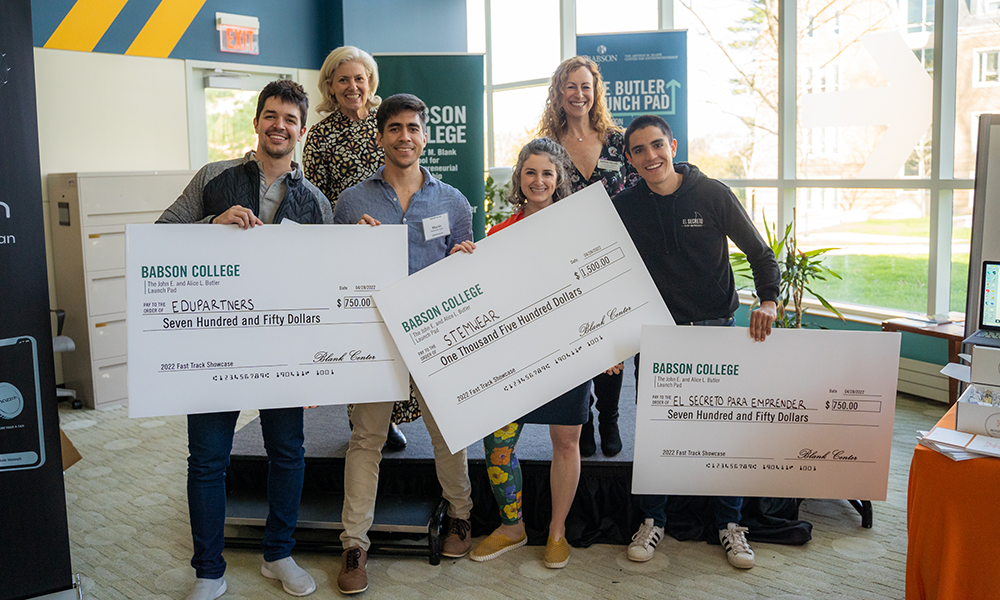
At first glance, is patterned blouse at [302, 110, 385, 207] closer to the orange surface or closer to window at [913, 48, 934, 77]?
the orange surface

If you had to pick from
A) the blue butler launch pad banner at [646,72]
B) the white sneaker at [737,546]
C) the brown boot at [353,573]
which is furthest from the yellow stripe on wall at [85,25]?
the white sneaker at [737,546]

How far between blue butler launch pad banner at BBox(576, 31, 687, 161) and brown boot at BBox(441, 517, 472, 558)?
2.72 m

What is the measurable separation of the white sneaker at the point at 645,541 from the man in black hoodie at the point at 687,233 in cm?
27

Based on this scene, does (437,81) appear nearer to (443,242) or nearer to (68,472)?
(443,242)

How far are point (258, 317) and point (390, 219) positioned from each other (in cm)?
52

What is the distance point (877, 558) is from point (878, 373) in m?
0.76

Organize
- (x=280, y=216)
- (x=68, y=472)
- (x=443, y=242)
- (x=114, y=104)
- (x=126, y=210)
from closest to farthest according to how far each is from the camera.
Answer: (x=280, y=216) < (x=443, y=242) < (x=68, y=472) < (x=126, y=210) < (x=114, y=104)

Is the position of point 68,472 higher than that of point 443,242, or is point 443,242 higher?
point 443,242

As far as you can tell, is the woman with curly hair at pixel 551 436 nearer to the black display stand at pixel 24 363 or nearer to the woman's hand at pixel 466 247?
the woman's hand at pixel 466 247

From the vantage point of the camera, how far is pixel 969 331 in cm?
246

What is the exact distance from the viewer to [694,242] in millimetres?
2500

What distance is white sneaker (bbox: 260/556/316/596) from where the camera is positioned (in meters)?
2.48

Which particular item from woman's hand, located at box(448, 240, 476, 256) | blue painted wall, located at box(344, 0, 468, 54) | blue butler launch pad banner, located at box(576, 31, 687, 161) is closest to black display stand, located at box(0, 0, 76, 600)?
woman's hand, located at box(448, 240, 476, 256)

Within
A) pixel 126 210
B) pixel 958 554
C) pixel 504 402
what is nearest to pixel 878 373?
pixel 958 554
